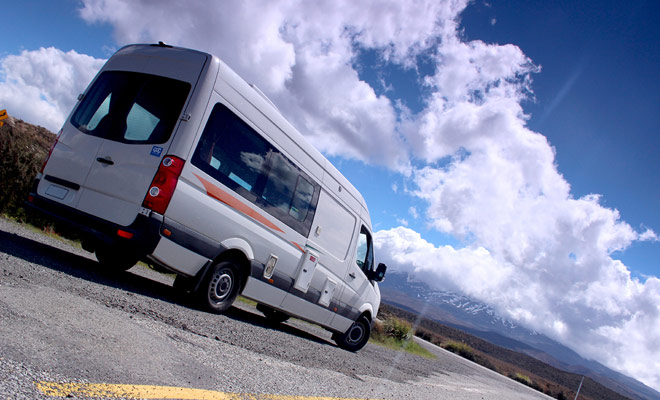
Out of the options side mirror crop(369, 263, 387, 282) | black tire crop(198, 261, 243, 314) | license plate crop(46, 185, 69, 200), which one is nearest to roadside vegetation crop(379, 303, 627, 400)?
side mirror crop(369, 263, 387, 282)

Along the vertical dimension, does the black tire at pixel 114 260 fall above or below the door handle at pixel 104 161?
below

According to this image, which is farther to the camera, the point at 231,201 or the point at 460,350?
the point at 460,350

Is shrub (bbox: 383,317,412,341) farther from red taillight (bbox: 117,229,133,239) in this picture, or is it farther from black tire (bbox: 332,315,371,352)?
red taillight (bbox: 117,229,133,239)

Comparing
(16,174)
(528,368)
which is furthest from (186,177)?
(528,368)

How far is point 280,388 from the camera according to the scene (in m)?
3.90

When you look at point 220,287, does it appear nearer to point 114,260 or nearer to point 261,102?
point 114,260

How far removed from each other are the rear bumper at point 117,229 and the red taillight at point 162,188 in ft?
0.35

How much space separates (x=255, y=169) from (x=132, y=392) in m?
3.78

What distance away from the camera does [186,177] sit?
5.20 meters

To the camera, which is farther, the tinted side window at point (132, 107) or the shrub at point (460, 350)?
the shrub at point (460, 350)

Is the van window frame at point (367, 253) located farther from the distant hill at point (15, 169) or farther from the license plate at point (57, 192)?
the distant hill at point (15, 169)

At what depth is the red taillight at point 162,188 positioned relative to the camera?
199 inches

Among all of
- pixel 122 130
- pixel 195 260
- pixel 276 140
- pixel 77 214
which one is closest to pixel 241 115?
pixel 276 140

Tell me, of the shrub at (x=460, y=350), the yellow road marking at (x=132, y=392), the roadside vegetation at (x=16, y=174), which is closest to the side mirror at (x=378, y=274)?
the yellow road marking at (x=132, y=392)
